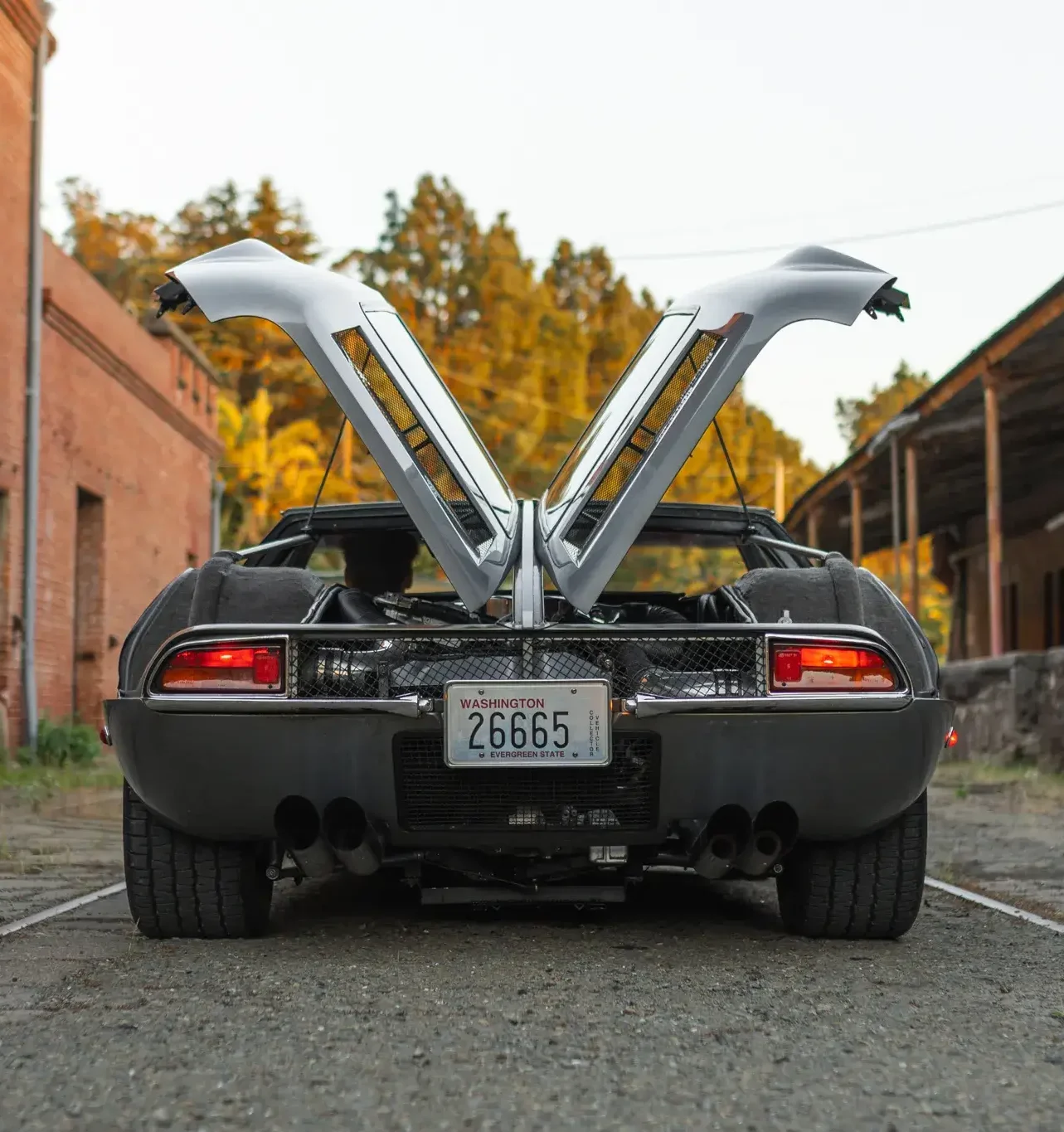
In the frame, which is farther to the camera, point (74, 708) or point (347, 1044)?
point (74, 708)

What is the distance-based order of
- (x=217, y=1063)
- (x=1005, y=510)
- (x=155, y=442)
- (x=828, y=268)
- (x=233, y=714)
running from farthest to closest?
(x=1005, y=510), (x=155, y=442), (x=828, y=268), (x=233, y=714), (x=217, y=1063)

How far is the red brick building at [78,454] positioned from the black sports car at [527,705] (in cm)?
961

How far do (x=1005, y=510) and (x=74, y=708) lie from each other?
13496 mm

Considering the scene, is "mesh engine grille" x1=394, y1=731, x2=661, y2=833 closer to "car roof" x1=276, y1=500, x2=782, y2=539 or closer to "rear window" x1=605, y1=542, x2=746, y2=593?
"car roof" x1=276, y1=500, x2=782, y2=539

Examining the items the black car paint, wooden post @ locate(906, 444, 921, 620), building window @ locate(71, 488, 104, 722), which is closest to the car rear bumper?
the black car paint

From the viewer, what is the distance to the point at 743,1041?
3088mm

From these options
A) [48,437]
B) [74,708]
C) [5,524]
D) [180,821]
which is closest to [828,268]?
[180,821]

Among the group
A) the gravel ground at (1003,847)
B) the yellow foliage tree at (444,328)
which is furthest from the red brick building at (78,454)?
the yellow foliage tree at (444,328)

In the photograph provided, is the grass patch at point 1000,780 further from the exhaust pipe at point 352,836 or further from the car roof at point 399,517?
the exhaust pipe at point 352,836

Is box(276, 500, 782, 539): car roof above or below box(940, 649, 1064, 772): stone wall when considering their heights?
above

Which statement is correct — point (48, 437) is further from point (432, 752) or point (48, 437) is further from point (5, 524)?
point (432, 752)

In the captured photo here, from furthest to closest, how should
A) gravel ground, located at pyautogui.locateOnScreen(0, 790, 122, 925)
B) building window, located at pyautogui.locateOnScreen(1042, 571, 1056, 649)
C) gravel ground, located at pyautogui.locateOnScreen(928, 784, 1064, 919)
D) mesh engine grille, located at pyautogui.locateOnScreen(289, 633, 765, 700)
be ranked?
building window, located at pyautogui.locateOnScreen(1042, 571, 1056, 649) < gravel ground, located at pyautogui.locateOnScreen(928, 784, 1064, 919) < gravel ground, located at pyautogui.locateOnScreen(0, 790, 122, 925) < mesh engine grille, located at pyautogui.locateOnScreen(289, 633, 765, 700)

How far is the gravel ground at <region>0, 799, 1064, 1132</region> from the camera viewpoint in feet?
8.48

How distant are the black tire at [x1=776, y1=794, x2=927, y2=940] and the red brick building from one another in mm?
10302
